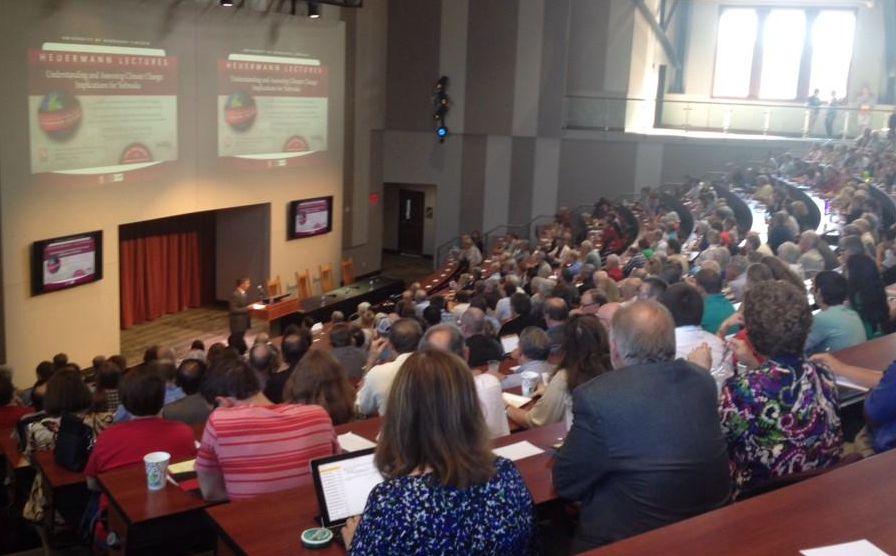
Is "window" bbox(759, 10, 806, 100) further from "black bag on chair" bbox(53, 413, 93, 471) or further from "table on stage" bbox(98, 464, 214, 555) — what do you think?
"table on stage" bbox(98, 464, 214, 555)

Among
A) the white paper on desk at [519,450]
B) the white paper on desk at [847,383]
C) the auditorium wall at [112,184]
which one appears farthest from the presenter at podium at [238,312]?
the white paper on desk at [847,383]

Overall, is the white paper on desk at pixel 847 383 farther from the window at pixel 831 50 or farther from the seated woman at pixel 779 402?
the window at pixel 831 50

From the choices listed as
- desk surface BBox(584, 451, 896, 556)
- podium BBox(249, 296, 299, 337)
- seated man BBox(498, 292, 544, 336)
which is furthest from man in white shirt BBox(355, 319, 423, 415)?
podium BBox(249, 296, 299, 337)

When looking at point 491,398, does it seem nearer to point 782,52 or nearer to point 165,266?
point 165,266

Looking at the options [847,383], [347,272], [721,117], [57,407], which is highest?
[721,117]

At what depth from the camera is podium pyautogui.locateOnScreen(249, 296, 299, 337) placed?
14133 mm

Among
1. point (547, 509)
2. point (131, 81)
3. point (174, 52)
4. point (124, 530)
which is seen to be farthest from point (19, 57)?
point (547, 509)

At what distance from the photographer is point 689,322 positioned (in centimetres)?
465

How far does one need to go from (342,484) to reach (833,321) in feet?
9.86

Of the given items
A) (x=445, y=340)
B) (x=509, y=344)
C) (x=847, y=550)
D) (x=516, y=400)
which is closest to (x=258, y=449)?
(x=445, y=340)

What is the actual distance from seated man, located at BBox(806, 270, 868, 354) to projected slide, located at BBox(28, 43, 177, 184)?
9196mm

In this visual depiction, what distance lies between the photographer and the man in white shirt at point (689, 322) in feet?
14.5

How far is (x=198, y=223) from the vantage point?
618 inches

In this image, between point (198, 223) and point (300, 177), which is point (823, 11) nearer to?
point (300, 177)
